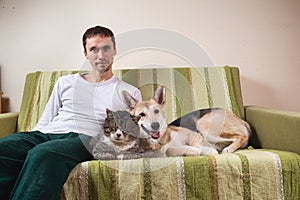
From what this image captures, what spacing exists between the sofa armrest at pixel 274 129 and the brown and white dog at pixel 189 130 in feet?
0.23

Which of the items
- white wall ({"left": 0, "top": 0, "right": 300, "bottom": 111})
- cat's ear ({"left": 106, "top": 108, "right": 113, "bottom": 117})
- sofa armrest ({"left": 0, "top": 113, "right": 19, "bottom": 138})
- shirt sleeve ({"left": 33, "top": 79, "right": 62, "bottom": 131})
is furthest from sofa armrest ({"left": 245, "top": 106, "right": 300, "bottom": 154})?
sofa armrest ({"left": 0, "top": 113, "right": 19, "bottom": 138})

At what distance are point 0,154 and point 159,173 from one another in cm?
55

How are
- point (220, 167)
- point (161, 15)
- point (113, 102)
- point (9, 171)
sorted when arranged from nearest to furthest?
point (9, 171) < point (220, 167) < point (113, 102) < point (161, 15)

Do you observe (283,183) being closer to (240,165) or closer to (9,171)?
(240,165)

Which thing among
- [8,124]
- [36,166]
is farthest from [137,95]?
[8,124]

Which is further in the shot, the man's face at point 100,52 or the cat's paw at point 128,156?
the man's face at point 100,52

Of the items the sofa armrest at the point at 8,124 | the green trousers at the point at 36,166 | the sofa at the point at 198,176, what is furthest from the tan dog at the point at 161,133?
the sofa armrest at the point at 8,124

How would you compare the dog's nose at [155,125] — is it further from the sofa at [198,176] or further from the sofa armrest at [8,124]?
the sofa armrest at [8,124]

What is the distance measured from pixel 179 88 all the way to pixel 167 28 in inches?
19.5

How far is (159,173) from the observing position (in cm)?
129

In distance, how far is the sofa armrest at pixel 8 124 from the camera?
5.67 ft

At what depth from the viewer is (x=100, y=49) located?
1.58 meters

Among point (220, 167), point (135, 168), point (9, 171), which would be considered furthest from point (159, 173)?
point (9, 171)

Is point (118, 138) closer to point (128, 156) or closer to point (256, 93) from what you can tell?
point (128, 156)
